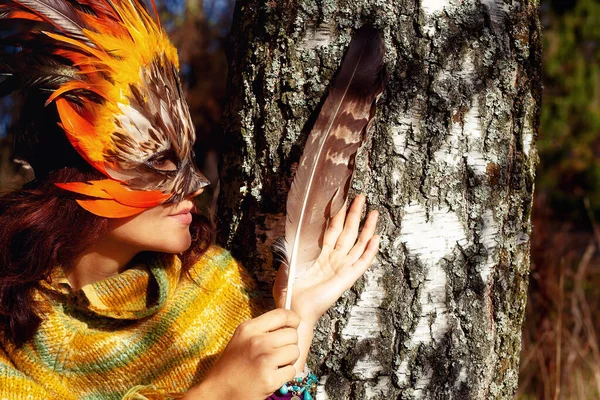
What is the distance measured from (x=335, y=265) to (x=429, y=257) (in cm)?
27

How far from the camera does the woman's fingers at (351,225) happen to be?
5.88 ft

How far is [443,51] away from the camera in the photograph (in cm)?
178

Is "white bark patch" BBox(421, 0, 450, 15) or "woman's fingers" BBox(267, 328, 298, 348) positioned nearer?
"woman's fingers" BBox(267, 328, 298, 348)

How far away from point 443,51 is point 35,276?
136cm

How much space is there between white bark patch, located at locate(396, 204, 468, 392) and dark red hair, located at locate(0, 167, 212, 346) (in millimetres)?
895

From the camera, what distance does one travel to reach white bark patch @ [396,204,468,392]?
1.81 meters

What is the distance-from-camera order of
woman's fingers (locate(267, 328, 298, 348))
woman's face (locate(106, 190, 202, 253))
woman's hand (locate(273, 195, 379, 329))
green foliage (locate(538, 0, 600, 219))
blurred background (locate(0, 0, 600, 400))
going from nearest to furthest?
1. woman's fingers (locate(267, 328, 298, 348))
2. woman's hand (locate(273, 195, 379, 329))
3. woman's face (locate(106, 190, 202, 253))
4. blurred background (locate(0, 0, 600, 400))
5. green foliage (locate(538, 0, 600, 219))

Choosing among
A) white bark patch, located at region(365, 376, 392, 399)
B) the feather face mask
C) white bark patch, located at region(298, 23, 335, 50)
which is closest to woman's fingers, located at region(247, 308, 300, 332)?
white bark patch, located at region(365, 376, 392, 399)

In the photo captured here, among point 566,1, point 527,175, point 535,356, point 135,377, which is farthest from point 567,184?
point 135,377

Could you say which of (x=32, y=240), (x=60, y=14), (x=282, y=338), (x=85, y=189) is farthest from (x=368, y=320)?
(x=60, y=14)

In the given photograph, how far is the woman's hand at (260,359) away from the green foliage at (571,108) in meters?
6.74

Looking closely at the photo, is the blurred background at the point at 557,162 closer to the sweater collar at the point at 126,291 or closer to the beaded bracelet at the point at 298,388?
the sweater collar at the point at 126,291

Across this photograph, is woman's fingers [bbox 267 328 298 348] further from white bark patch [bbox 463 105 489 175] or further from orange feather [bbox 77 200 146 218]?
white bark patch [bbox 463 105 489 175]

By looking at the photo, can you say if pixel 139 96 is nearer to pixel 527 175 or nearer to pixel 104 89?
pixel 104 89
